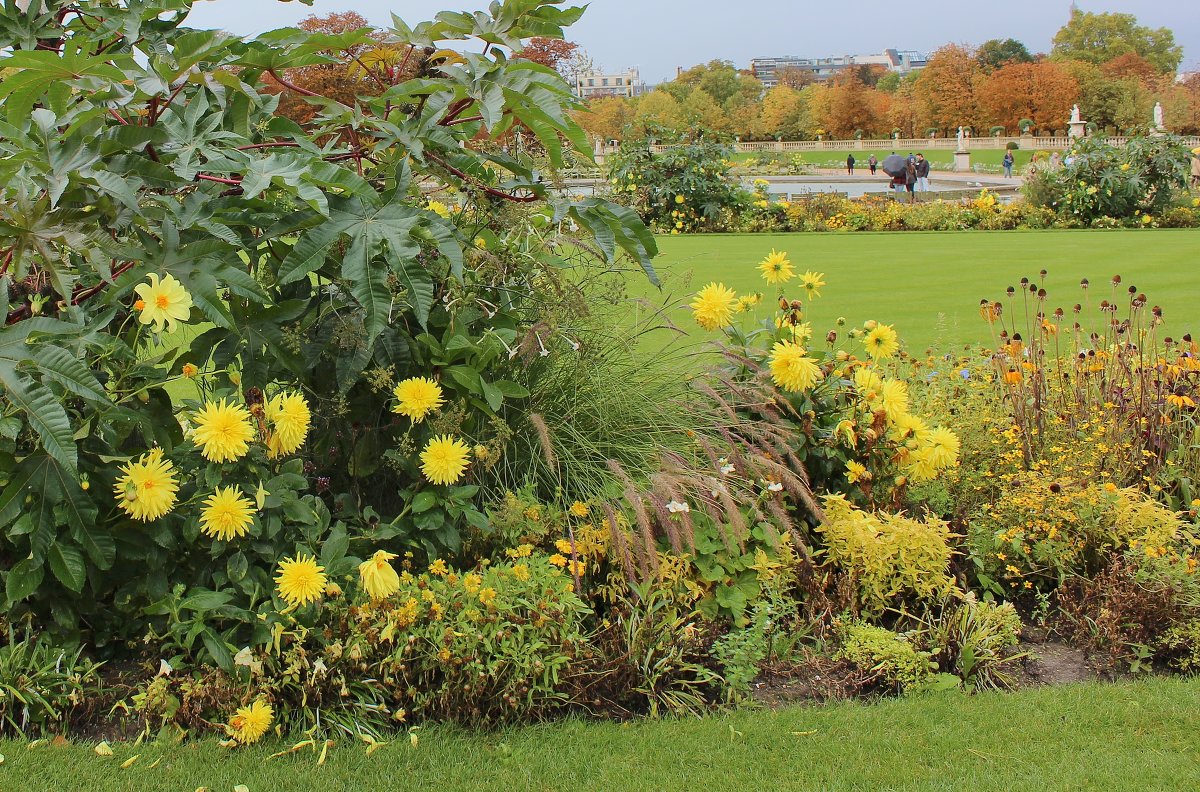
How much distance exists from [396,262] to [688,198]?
16166 millimetres

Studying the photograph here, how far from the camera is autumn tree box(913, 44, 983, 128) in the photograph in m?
80.0

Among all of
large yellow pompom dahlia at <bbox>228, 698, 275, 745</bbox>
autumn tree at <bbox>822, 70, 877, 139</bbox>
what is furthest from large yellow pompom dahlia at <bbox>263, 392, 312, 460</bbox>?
autumn tree at <bbox>822, 70, 877, 139</bbox>

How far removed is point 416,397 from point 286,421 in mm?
389

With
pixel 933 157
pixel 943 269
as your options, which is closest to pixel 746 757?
pixel 943 269

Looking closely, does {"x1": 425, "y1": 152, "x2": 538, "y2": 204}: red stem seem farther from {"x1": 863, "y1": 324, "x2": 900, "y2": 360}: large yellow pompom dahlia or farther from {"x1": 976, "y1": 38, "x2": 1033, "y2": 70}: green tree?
{"x1": 976, "y1": 38, "x2": 1033, "y2": 70}: green tree

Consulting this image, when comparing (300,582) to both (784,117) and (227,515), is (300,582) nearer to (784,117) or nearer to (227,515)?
(227,515)

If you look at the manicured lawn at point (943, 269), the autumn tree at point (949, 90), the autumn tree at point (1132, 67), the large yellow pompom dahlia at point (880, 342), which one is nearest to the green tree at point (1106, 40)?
the autumn tree at point (1132, 67)

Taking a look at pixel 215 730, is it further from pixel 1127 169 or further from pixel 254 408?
pixel 1127 169

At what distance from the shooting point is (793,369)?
3816 mm

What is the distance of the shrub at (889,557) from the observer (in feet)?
11.4

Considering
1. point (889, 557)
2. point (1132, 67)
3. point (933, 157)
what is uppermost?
point (1132, 67)

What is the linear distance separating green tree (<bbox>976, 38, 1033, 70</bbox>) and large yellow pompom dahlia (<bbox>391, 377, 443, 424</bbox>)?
10243 centimetres

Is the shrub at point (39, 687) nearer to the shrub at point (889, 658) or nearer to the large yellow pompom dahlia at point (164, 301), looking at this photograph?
the large yellow pompom dahlia at point (164, 301)

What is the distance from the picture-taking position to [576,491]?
363 centimetres
